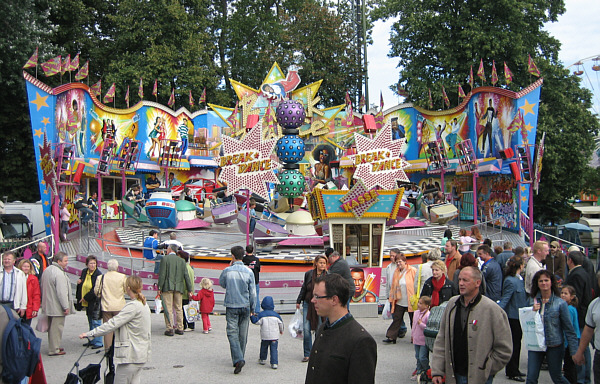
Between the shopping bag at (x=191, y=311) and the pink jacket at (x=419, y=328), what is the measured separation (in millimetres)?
4850

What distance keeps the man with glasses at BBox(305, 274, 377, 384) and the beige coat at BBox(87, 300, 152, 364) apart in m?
2.96

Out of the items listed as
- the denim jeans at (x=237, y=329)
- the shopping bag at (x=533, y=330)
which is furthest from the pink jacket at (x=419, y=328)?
the denim jeans at (x=237, y=329)

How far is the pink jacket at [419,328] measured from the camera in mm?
7918

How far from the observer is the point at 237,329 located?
8703 mm

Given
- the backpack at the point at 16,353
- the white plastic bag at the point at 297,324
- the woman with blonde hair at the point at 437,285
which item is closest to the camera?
the backpack at the point at 16,353

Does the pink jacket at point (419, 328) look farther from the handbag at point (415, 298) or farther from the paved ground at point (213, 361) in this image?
the handbag at point (415, 298)

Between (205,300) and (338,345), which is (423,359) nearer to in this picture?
(338,345)

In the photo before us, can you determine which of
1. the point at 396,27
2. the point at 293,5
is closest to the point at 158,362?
the point at 396,27

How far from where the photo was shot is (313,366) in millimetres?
4328

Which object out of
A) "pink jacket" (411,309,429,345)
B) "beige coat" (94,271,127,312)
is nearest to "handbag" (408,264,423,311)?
"pink jacket" (411,309,429,345)

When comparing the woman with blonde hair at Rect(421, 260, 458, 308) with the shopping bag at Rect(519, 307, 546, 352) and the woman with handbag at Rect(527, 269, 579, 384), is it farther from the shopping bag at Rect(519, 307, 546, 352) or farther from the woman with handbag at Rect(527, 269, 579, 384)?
the woman with handbag at Rect(527, 269, 579, 384)

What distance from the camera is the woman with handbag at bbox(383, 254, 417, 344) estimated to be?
9891 millimetres

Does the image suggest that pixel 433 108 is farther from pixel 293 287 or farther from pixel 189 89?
pixel 293 287

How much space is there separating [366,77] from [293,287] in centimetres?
2906
